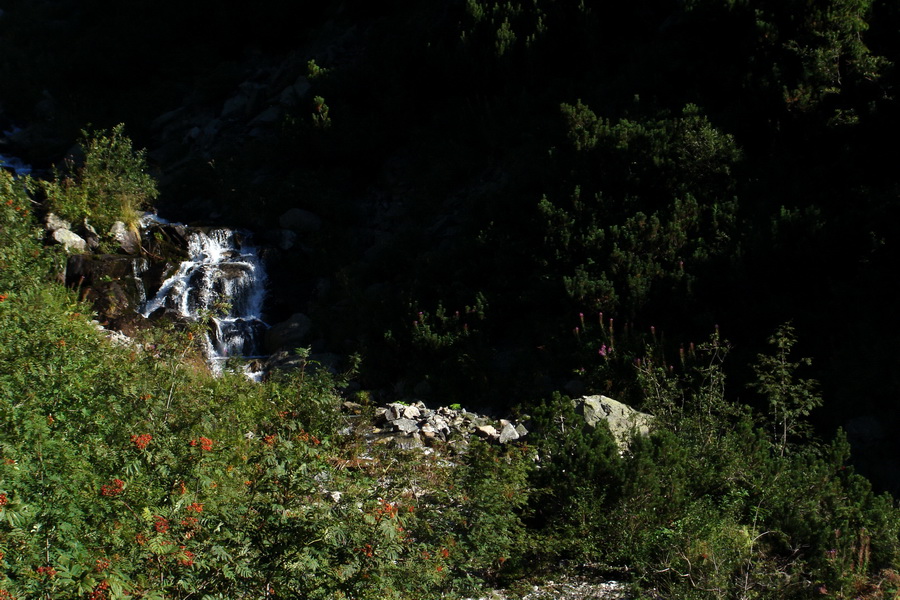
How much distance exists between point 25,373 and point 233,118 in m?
12.3

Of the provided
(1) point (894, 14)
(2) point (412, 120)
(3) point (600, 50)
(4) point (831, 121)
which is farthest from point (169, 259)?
(1) point (894, 14)

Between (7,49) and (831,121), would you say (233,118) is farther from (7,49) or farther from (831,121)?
(831,121)

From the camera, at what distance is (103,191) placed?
11.5m

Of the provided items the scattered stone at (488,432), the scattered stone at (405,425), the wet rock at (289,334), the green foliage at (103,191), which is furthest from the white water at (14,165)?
the scattered stone at (488,432)

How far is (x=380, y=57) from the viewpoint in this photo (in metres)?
14.3

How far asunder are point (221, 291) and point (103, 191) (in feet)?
8.70

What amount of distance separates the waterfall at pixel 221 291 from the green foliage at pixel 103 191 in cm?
122

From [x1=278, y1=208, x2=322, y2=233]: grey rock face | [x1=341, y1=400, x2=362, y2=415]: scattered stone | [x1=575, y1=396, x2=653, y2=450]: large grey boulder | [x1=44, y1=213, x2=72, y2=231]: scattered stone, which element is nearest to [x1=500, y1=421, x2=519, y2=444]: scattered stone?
[x1=575, y1=396, x2=653, y2=450]: large grey boulder

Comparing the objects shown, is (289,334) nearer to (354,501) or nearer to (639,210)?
(639,210)

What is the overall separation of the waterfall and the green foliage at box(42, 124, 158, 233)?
122 centimetres

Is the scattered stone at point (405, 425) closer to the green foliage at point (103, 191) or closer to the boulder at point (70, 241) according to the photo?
the boulder at point (70, 241)

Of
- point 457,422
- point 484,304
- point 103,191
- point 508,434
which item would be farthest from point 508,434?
point 103,191

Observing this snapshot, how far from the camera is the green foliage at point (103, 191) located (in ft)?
35.7

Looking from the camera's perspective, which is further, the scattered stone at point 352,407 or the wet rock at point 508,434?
the scattered stone at point 352,407
